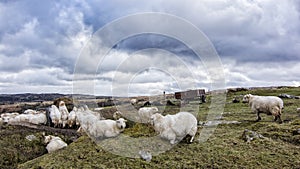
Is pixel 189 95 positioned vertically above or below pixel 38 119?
above

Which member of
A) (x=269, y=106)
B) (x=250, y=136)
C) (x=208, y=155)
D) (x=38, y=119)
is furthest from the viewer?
(x=38, y=119)

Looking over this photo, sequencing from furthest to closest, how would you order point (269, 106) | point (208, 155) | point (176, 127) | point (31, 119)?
point (31, 119) → point (269, 106) → point (176, 127) → point (208, 155)

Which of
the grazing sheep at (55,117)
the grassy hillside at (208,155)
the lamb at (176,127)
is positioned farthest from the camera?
the grazing sheep at (55,117)

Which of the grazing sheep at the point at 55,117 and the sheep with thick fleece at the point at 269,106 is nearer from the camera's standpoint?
the sheep with thick fleece at the point at 269,106

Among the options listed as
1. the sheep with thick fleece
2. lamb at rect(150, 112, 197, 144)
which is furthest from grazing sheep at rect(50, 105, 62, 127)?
lamb at rect(150, 112, 197, 144)

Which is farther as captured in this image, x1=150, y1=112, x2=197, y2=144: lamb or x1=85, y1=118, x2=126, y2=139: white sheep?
x1=85, y1=118, x2=126, y2=139: white sheep

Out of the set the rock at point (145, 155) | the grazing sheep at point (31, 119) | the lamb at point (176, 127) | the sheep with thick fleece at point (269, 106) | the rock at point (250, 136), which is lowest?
the grazing sheep at point (31, 119)

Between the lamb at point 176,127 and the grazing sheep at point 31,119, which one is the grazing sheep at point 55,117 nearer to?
the grazing sheep at point 31,119

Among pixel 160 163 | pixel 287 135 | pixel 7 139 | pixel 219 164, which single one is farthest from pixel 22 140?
pixel 287 135

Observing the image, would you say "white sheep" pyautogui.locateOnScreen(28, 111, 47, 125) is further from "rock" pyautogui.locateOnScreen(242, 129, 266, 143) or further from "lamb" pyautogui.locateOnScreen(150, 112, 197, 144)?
"rock" pyautogui.locateOnScreen(242, 129, 266, 143)

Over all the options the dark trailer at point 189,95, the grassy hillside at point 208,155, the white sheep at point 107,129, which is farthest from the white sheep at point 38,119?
the grassy hillside at point 208,155

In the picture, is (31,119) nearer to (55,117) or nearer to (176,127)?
(55,117)

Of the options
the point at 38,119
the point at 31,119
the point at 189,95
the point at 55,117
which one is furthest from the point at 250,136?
the point at 189,95

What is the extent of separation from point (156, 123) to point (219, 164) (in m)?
3.42
